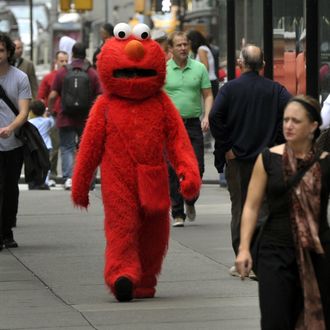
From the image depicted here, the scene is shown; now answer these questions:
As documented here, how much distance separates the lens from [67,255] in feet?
42.9

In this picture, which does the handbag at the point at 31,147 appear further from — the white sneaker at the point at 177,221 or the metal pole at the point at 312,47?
the metal pole at the point at 312,47

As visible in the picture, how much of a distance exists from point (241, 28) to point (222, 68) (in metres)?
3.28

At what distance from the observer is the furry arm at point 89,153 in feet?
34.4

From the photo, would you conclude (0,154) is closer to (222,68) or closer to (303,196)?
(303,196)

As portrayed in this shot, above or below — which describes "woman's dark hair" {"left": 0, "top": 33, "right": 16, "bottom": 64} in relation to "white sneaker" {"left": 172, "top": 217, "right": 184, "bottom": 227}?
above

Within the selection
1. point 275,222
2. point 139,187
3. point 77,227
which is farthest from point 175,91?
point 275,222

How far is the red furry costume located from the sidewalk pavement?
0.32 metres

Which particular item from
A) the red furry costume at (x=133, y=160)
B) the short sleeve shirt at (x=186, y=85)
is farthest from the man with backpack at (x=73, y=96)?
the red furry costume at (x=133, y=160)

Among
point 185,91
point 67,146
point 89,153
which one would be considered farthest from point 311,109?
point 67,146

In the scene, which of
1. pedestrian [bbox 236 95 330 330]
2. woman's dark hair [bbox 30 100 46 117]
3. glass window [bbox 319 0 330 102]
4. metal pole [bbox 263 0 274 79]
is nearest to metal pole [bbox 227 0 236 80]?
metal pole [bbox 263 0 274 79]

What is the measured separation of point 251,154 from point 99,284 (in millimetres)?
1504

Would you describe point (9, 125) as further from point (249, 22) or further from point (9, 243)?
point (249, 22)

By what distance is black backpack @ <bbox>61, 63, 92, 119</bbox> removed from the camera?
19828 millimetres

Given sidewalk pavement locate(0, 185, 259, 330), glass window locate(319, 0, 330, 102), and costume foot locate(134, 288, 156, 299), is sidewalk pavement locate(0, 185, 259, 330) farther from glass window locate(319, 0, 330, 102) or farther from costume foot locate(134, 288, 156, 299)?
glass window locate(319, 0, 330, 102)
